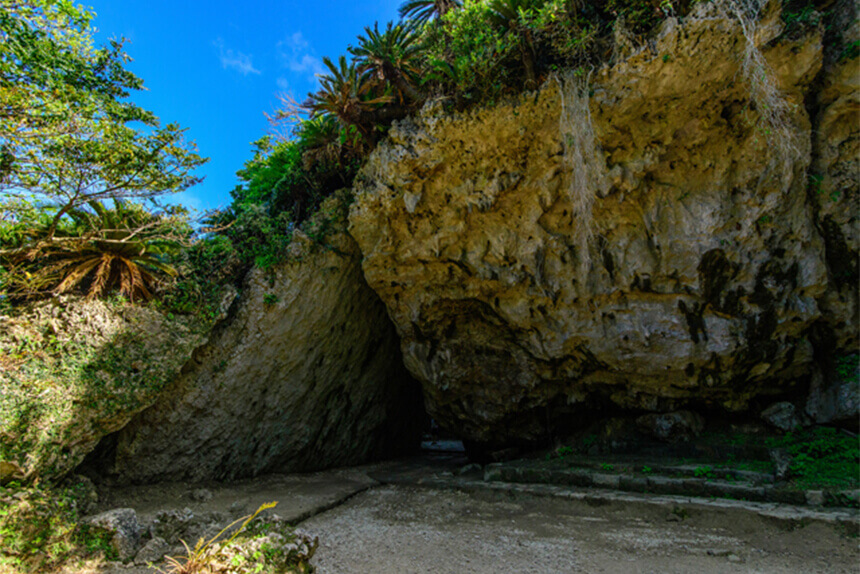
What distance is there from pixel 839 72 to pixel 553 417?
25.9 feet

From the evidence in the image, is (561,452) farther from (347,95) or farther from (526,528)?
(347,95)

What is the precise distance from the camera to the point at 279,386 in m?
8.79

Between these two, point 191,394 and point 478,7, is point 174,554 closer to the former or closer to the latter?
point 191,394

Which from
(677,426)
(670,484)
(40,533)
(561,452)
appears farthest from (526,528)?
(40,533)

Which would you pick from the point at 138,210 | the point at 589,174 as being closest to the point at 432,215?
the point at 589,174

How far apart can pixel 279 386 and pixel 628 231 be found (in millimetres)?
7862

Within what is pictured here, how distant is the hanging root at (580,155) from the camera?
6.37 meters

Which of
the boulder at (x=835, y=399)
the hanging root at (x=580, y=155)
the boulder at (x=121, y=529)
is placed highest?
the hanging root at (x=580, y=155)

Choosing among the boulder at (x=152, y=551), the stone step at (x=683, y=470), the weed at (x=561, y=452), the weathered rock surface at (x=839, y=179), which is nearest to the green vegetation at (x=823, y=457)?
the stone step at (x=683, y=470)

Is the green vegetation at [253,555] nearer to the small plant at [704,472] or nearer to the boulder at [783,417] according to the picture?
the small plant at [704,472]

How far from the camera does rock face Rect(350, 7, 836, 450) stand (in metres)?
6.17

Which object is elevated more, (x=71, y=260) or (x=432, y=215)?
(x=432, y=215)

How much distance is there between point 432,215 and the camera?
8.10m

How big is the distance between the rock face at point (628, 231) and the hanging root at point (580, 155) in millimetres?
36
